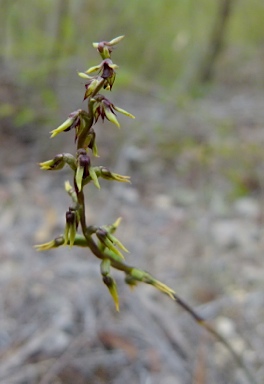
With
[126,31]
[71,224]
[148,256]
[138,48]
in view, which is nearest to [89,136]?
[71,224]

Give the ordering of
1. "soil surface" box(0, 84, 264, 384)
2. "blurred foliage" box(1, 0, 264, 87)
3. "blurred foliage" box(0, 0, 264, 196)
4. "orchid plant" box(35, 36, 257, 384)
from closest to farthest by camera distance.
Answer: "orchid plant" box(35, 36, 257, 384), "soil surface" box(0, 84, 264, 384), "blurred foliage" box(0, 0, 264, 196), "blurred foliage" box(1, 0, 264, 87)

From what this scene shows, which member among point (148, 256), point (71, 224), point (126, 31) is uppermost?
point (126, 31)

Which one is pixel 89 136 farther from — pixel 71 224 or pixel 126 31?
pixel 126 31

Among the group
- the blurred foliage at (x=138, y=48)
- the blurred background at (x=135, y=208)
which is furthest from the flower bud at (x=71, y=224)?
the blurred foliage at (x=138, y=48)

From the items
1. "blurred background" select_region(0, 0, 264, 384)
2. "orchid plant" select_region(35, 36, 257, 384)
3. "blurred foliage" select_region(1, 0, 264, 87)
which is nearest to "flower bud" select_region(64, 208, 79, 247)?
"orchid plant" select_region(35, 36, 257, 384)

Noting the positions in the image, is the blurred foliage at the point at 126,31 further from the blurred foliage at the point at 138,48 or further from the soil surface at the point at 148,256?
the soil surface at the point at 148,256

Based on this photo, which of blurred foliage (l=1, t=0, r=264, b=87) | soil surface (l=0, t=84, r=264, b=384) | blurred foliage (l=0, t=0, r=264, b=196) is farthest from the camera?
blurred foliage (l=1, t=0, r=264, b=87)

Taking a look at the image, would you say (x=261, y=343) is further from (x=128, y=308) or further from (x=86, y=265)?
(x=86, y=265)

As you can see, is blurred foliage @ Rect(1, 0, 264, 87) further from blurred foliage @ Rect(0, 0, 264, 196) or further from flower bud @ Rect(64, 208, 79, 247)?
flower bud @ Rect(64, 208, 79, 247)

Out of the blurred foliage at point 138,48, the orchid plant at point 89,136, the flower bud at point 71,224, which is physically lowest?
the flower bud at point 71,224
